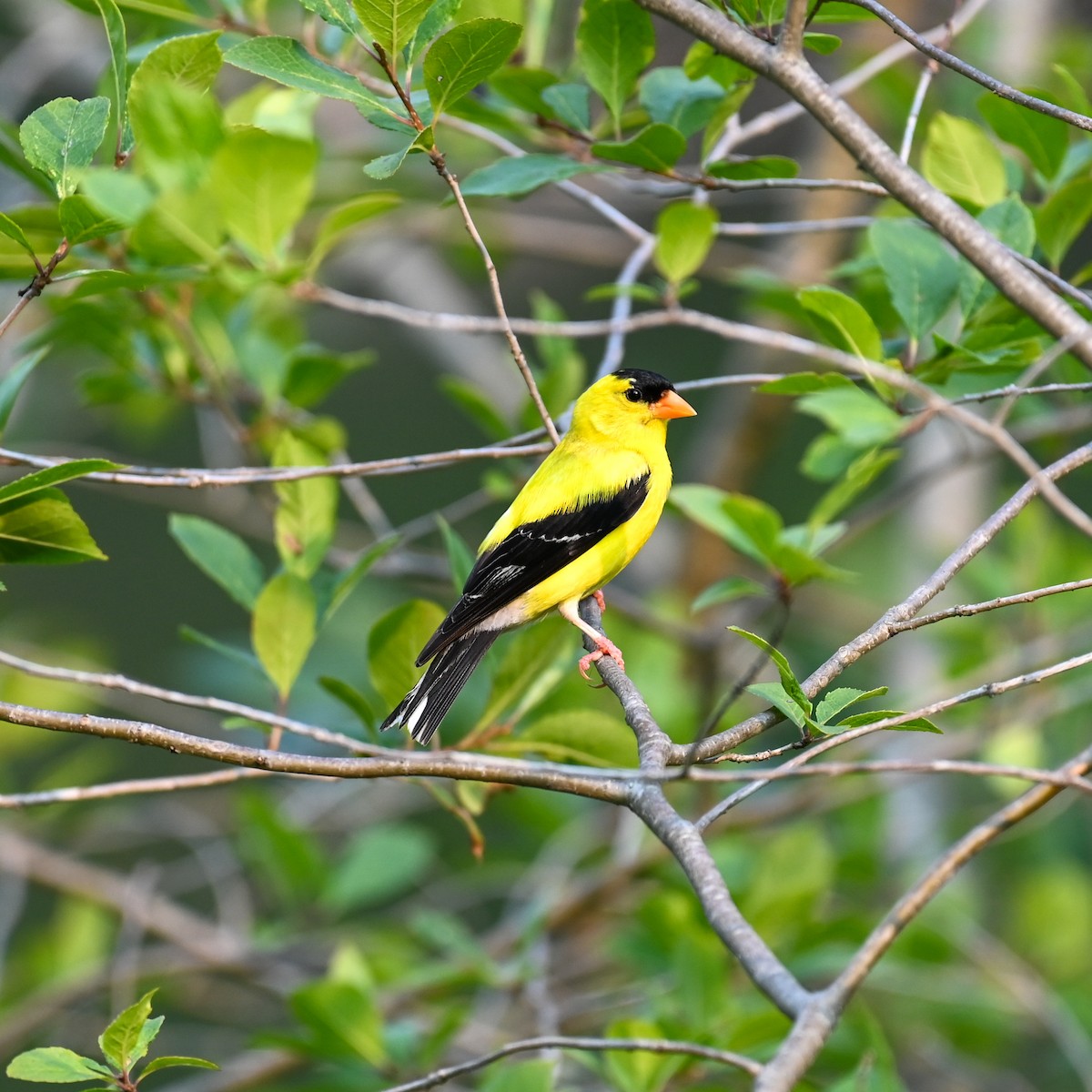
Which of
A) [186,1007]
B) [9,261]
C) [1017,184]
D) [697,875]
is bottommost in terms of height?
[186,1007]

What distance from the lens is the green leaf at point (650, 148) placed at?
8.00ft

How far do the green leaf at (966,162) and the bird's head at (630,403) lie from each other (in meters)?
1.24

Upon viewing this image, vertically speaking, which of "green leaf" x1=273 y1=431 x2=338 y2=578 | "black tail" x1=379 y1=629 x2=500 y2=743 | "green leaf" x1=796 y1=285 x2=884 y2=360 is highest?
"green leaf" x1=796 y1=285 x2=884 y2=360

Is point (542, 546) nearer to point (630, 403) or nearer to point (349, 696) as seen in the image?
point (630, 403)

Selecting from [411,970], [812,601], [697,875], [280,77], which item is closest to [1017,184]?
[280,77]

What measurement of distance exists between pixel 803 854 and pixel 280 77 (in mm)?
2481

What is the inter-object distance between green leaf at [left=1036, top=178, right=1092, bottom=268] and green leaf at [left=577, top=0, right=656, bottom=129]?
874 millimetres

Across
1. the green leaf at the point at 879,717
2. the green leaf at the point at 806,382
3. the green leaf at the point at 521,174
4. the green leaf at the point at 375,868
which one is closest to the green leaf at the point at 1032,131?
the green leaf at the point at 806,382

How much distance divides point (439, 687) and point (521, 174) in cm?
117

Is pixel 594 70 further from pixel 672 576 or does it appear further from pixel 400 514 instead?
pixel 400 514

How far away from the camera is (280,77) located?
207 centimetres

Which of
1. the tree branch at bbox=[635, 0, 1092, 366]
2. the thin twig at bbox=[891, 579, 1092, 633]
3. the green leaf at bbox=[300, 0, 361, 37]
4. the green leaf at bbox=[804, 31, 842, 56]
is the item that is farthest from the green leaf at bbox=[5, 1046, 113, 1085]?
the green leaf at bbox=[804, 31, 842, 56]

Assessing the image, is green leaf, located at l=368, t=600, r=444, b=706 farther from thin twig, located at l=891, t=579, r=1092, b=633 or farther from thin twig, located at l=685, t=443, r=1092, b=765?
thin twig, located at l=891, t=579, r=1092, b=633

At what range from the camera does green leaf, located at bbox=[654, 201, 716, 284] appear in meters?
2.89
